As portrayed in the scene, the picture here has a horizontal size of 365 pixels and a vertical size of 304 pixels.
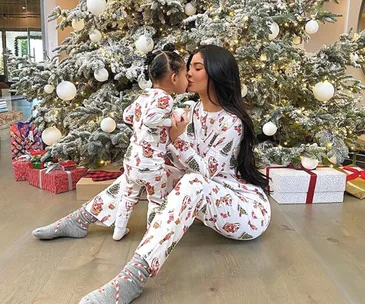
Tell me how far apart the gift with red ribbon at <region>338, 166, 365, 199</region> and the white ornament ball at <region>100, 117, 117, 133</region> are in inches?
63.9

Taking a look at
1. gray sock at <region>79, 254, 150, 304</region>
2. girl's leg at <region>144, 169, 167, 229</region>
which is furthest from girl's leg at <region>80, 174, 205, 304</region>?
girl's leg at <region>144, 169, 167, 229</region>

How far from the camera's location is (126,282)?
47.6 inches

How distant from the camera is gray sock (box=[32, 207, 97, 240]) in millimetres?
1703

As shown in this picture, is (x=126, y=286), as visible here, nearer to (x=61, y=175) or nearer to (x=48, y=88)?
(x=61, y=175)

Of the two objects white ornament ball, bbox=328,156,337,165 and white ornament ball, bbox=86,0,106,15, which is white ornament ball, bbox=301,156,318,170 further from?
white ornament ball, bbox=86,0,106,15

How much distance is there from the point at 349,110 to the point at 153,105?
1.87m

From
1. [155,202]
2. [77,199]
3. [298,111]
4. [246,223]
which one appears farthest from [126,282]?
[298,111]

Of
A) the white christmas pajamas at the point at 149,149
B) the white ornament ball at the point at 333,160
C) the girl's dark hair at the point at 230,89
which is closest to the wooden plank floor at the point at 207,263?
the white christmas pajamas at the point at 149,149

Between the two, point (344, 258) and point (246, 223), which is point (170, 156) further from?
point (344, 258)

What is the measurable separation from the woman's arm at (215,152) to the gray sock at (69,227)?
0.53 metres

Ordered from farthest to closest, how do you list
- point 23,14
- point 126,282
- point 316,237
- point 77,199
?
1. point 23,14
2. point 77,199
3. point 316,237
4. point 126,282

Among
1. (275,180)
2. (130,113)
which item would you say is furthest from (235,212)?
(275,180)

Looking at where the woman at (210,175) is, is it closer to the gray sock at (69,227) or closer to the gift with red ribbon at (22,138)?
the gray sock at (69,227)

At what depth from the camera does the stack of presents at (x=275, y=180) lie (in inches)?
91.4
